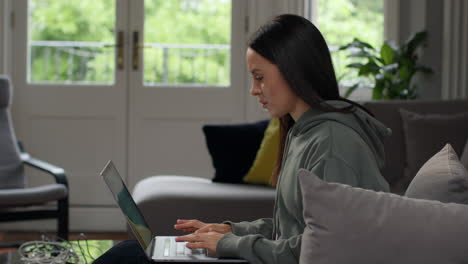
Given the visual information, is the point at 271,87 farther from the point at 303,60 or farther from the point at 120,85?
the point at 120,85

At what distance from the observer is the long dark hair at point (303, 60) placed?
5.04ft

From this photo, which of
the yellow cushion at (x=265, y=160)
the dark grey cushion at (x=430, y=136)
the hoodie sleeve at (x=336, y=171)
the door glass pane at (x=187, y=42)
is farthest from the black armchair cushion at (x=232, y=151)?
the hoodie sleeve at (x=336, y=171)

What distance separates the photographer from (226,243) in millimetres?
1504

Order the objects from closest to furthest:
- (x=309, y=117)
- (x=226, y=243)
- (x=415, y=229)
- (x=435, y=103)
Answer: (x=415, y=229) < (x=226, y=243) < (x=309, y=117) < (x=435, y=103)

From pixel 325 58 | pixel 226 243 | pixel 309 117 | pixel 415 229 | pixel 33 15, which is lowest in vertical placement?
pixel 226 243

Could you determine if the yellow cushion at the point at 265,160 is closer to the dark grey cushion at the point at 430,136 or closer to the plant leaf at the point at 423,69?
the dark grey cushion at the point at 430,136

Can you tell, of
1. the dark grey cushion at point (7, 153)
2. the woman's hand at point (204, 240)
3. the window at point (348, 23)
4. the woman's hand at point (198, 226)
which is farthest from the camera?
the window at point (348, 23)

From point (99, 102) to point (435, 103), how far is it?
7.59ft

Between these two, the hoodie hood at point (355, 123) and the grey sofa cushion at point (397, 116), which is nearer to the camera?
the hoodie hood at point (355, 123)

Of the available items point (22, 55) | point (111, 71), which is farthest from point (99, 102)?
point (22, 55)

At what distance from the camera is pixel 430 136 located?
11.0 ft

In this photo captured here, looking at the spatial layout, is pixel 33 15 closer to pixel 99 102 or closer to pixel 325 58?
pixel 99 102

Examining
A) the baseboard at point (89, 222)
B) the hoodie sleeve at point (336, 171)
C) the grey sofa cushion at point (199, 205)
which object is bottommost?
the baseboard at point (89, 222)

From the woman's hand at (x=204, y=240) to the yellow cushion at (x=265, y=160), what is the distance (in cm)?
200
